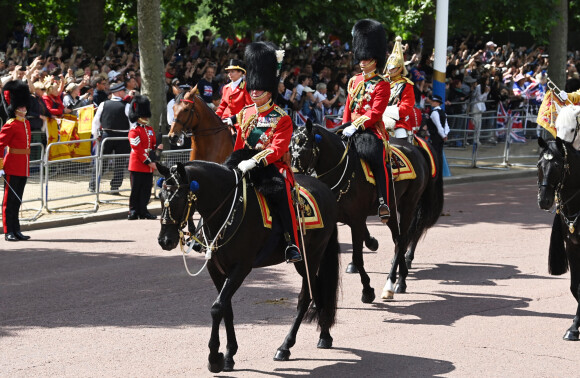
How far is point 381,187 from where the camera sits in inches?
430

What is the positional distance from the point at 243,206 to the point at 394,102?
16.5ft

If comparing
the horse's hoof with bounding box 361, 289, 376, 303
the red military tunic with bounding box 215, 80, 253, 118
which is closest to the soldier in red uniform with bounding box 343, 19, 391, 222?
the horse's hoof with bounding box 361, 289, 376, 303

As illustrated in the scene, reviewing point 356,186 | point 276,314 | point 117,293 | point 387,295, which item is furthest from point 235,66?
point 276,314

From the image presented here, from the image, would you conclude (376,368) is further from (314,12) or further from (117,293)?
(314,12)

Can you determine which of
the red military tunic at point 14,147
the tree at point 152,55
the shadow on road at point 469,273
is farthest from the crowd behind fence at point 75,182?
the shadow on road at point 469,273

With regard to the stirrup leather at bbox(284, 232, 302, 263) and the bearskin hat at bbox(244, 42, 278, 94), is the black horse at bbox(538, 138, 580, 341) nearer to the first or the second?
the stirrup leather at bbox(284, 232, 302, 263)

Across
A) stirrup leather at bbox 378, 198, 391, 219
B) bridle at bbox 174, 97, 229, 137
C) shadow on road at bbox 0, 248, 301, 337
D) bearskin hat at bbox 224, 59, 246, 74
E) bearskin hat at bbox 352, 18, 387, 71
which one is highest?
bearskin hat at bbox 352, 18, 387, 71

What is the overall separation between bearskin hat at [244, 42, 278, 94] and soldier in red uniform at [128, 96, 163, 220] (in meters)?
7.90

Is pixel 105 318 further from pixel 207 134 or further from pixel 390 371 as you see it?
pixel 207 134

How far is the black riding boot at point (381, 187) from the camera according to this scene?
10.9 m

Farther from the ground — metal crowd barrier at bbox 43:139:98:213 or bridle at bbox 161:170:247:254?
bridle at bbox 161:170:247:254

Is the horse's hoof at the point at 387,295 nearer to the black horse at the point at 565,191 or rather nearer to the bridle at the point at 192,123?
the black horse at the point at 565,191

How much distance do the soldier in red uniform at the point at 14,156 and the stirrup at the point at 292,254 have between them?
719 centimetres

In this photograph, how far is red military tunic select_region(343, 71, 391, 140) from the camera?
10.8 m
